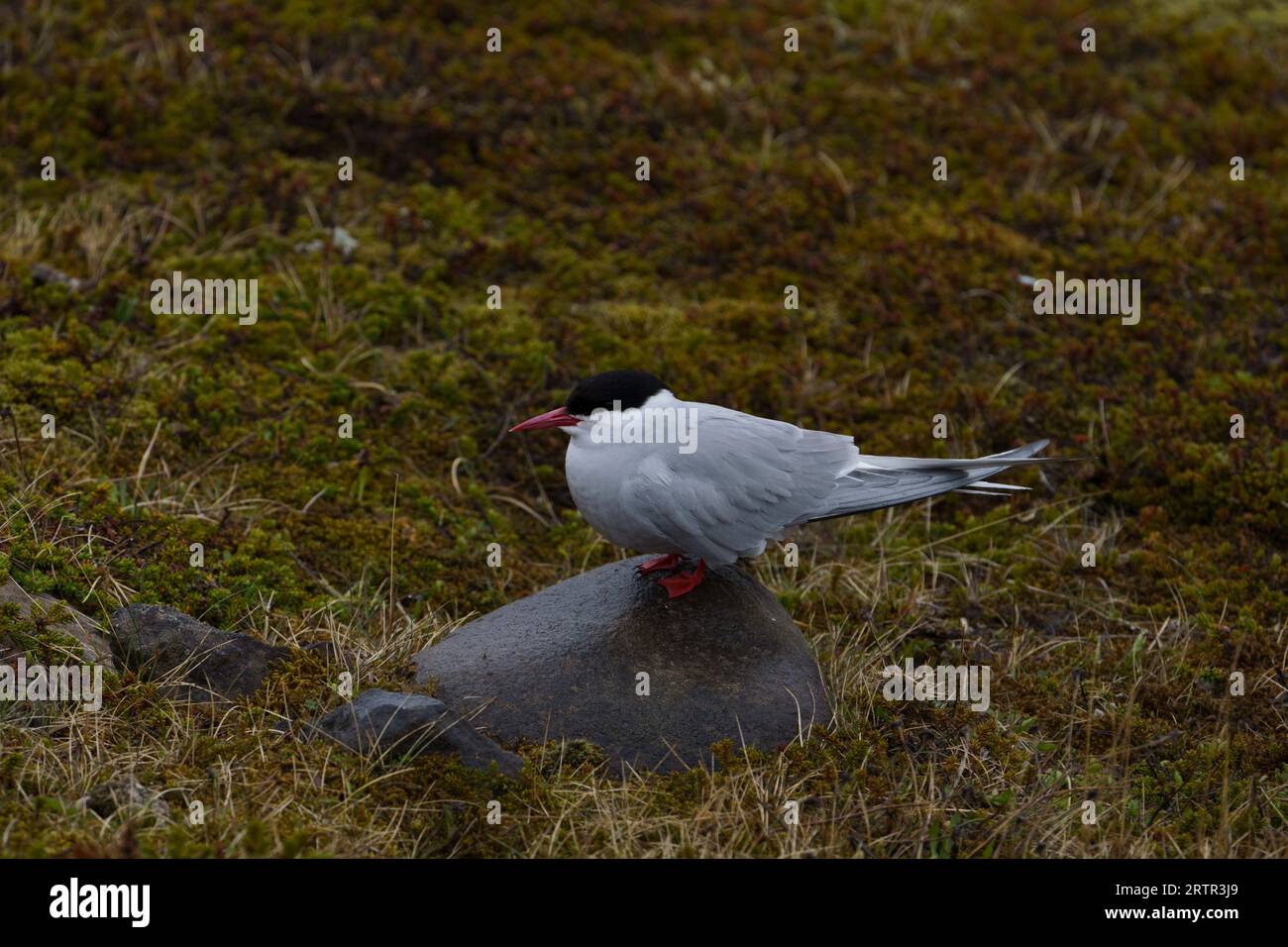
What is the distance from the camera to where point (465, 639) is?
5.26 metres

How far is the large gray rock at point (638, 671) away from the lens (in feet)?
15.9

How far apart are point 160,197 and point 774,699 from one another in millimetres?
5183

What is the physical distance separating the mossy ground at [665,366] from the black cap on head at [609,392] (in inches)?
48.8

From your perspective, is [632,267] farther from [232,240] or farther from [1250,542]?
[1250,542]

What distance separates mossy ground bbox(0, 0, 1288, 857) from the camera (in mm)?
4621

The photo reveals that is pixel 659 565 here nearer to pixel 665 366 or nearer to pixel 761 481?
pixel 761 481

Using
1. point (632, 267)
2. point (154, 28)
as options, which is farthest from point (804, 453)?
point (154, 28)

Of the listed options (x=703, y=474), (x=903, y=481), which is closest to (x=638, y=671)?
(x=703, y=474)

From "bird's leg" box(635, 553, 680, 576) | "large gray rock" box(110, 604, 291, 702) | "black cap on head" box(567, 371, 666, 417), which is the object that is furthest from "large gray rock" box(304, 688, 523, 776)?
"black cap on head" box(567, 371, 666, 417)

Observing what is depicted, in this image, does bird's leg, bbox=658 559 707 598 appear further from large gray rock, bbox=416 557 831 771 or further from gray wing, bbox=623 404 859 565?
gray wing, bbox=623 404 859 565

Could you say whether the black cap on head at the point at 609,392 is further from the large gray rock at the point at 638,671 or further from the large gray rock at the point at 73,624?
the large gray rock at the point at 73,624

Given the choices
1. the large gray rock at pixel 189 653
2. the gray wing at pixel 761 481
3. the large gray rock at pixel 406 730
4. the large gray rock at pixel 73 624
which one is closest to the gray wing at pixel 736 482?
the gray wing at pixel 761 481

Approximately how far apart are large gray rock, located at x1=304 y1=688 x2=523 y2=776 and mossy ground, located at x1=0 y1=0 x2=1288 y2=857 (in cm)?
9

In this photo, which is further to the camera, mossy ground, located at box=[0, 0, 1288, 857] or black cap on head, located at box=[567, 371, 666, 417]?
black cap on head, located at box=[567, 371, 666, 417]
